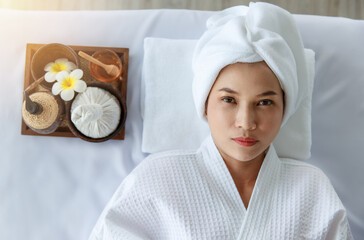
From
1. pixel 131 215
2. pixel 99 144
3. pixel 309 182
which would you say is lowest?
pixel 131 215

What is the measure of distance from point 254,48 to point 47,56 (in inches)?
33.1

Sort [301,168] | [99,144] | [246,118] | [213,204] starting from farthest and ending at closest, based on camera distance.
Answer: [99,144]
[301,168]
[213,204]
[246,118]

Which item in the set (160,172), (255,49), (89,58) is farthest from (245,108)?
(89,58)

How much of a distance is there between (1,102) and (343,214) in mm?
1419

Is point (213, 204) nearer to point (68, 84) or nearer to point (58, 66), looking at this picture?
point (68, 84)

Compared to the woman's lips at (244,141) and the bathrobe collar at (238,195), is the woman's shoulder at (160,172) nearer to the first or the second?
the bathrobe collar at (238,195)

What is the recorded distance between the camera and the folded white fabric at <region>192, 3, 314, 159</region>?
112 cm

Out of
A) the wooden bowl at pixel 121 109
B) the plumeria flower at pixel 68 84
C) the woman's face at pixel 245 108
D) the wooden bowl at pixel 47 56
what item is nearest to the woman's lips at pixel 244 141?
the woman's face at pixel 245 108

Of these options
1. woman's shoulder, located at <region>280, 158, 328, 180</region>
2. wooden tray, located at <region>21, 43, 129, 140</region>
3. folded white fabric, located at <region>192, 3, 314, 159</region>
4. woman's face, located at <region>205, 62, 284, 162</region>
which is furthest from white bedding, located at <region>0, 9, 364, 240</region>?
woman's face, located at <region>205, 62, 284, 162</region>

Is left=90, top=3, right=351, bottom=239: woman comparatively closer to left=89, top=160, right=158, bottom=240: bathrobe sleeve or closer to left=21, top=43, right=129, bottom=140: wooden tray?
left=89, top=160, right=158, bottom=240: bathrobe sleeve

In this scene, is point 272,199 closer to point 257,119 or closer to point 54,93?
point 257,119

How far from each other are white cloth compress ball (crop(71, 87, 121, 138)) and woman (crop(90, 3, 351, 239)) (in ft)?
0.67

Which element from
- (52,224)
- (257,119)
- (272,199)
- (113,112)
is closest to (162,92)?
(113,112)

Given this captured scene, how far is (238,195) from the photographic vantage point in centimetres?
129
